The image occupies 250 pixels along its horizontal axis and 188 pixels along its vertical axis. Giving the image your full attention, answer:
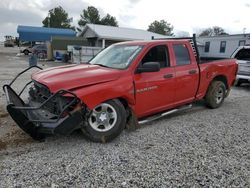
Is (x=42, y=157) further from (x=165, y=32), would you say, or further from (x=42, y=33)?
(x=165, y=32)

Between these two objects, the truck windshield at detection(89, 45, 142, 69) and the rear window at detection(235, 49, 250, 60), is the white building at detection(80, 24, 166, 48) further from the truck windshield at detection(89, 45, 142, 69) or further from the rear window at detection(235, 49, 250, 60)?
the truck windshield at detection(89, 45, 142, 69)

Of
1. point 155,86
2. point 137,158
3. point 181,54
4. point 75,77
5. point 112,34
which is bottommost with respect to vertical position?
point 137,158

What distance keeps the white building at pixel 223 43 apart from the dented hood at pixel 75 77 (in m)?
20.0

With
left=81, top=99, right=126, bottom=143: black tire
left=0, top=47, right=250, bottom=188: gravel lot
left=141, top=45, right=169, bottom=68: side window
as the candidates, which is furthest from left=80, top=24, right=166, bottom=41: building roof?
left=81, top=99, right=126, bottom=143: black tire

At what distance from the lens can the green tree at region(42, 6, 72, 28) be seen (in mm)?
70350

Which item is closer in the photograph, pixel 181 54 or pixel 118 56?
pixel 118 56

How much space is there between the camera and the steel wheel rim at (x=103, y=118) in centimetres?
407

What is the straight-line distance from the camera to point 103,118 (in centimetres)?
412

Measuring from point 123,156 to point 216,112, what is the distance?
A: 3563mm

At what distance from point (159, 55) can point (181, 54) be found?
65 cm

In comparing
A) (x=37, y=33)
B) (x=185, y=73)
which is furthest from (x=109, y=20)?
(x=185, y=73)

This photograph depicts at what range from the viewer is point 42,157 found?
11.9 feet

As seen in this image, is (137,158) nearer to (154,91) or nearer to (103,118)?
(103,118)

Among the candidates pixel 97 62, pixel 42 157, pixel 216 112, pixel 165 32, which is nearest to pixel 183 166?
pixel 42 157
